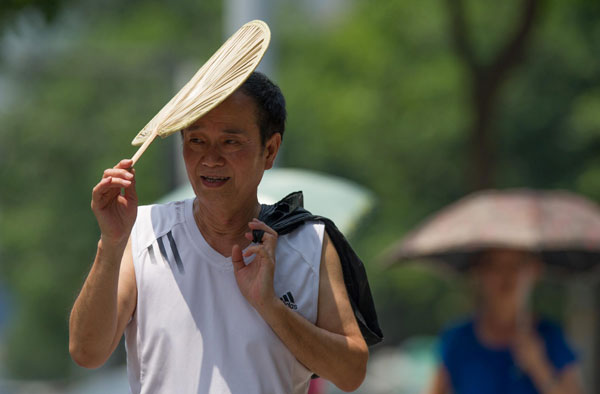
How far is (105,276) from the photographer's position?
231 cm

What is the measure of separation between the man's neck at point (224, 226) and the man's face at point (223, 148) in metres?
0.06

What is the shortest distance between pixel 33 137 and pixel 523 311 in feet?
74.9

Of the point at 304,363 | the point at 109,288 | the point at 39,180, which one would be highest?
the point at 109,288

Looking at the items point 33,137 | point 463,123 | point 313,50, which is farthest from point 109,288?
point 33,137

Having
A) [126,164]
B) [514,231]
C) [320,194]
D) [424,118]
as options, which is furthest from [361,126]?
[126,164]

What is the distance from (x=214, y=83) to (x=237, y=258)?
1.36ft

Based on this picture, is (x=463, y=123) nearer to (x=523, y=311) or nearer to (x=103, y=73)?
(x=103, y=73)

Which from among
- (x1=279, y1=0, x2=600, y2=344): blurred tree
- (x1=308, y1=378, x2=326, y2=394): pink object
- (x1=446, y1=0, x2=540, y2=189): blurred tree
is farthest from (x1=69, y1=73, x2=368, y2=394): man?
(x1=279, y1=0, x2=600, y2=344): blurred tree

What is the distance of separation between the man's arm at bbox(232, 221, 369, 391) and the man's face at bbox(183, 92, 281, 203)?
5.0 inches

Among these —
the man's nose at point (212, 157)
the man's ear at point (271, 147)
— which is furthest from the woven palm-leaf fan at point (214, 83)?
the man's ear at point (271, 147)

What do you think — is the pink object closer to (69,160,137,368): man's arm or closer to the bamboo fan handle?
(69,160,137,368): man's arm

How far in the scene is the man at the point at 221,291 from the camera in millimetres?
2332

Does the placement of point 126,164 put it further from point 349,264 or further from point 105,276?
point 349,264

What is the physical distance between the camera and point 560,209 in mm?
6109
